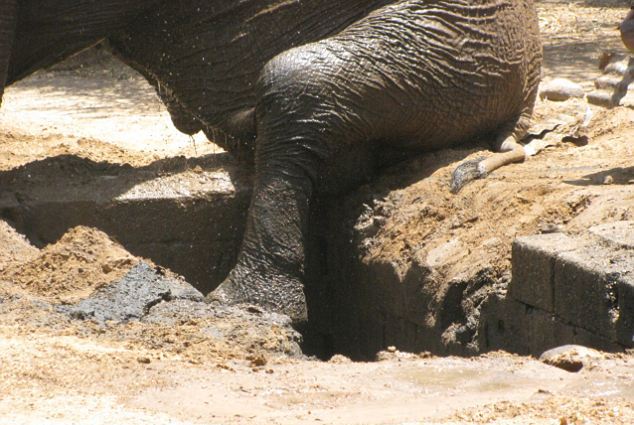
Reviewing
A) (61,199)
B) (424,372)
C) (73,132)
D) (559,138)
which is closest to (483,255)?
(424,372)

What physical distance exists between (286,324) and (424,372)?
58.5 inches

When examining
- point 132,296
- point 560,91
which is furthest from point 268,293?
point 560,91

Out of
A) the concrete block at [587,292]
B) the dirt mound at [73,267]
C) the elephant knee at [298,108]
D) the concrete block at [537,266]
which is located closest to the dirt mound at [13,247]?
the dirt mound at [73,267]

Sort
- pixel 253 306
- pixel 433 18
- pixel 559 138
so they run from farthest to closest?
pixel 559 138
pixel 433 18
pixel 253 306

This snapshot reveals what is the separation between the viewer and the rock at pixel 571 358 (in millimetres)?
3986

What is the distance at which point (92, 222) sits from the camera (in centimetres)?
673

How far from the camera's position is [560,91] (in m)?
9.31

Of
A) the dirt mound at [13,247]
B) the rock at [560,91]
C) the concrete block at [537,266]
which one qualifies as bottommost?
the rock at [560,91]

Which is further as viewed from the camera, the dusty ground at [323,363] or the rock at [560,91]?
the rock at [560,91]

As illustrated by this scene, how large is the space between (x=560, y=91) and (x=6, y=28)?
4407 millimetres

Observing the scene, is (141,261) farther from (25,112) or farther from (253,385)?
(25,112)

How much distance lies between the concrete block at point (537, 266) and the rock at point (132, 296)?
4.90 ft

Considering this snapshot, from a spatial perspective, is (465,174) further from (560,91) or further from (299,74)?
(560,91)

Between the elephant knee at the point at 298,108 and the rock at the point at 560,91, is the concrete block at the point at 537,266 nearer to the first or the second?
the elephant knee at the point at 298,108
